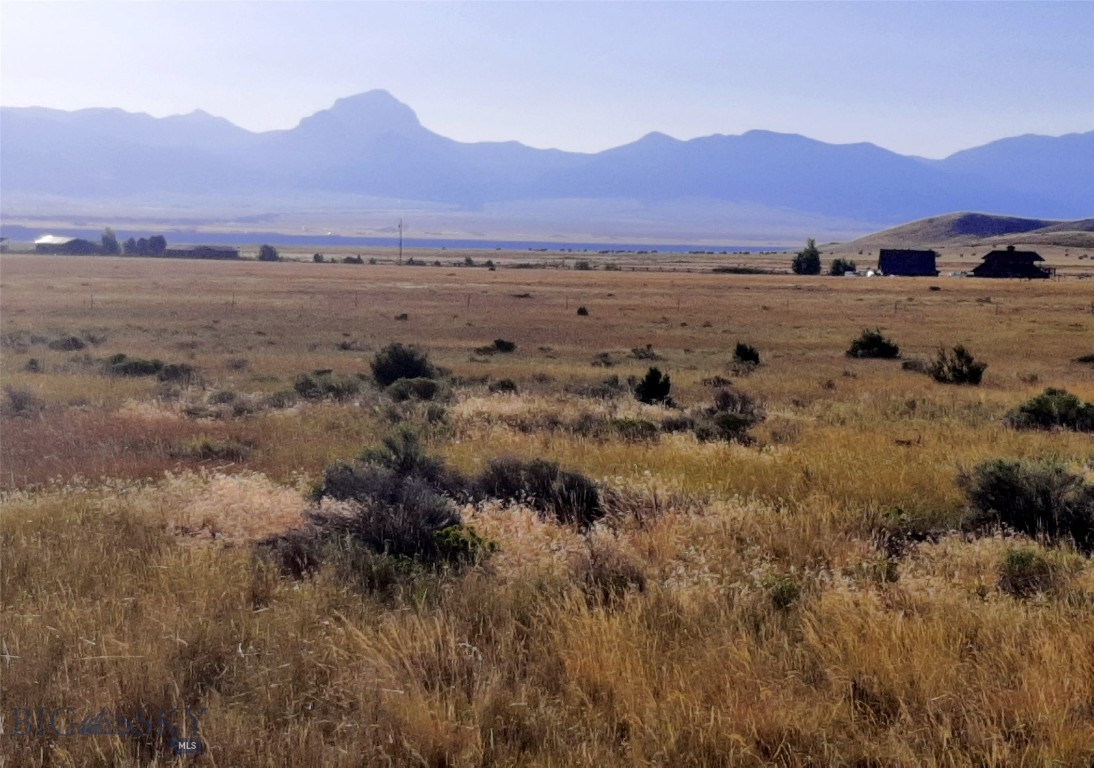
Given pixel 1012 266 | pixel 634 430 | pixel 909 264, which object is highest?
pixel 909 264

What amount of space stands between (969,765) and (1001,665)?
1117 mm

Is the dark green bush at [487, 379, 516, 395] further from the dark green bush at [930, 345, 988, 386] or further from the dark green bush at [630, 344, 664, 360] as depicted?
the dark green bush at [930, 345, 988, 386]

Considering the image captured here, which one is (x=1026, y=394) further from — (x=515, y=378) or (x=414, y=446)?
(x=414, y=446)

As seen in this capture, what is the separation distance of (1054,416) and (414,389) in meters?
11.9

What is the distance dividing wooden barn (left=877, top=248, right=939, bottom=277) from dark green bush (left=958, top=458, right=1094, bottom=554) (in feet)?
358

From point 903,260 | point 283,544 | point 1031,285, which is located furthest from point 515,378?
point 903,260

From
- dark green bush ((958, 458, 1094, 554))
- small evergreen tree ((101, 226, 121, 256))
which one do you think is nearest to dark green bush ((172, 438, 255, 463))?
dark green bush ((958, 458, 1094, 554))

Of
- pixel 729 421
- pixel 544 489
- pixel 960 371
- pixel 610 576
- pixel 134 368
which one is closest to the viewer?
pixel 610 576

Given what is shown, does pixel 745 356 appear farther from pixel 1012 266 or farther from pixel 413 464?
pixel 1012 266

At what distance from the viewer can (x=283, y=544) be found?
6.85m

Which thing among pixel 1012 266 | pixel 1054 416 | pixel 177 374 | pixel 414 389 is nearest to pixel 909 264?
pixel 1012 266

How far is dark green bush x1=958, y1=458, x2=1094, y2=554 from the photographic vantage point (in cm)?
781

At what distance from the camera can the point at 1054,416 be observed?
50.0ft

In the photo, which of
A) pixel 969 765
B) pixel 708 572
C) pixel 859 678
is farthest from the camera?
pixel 708 572
